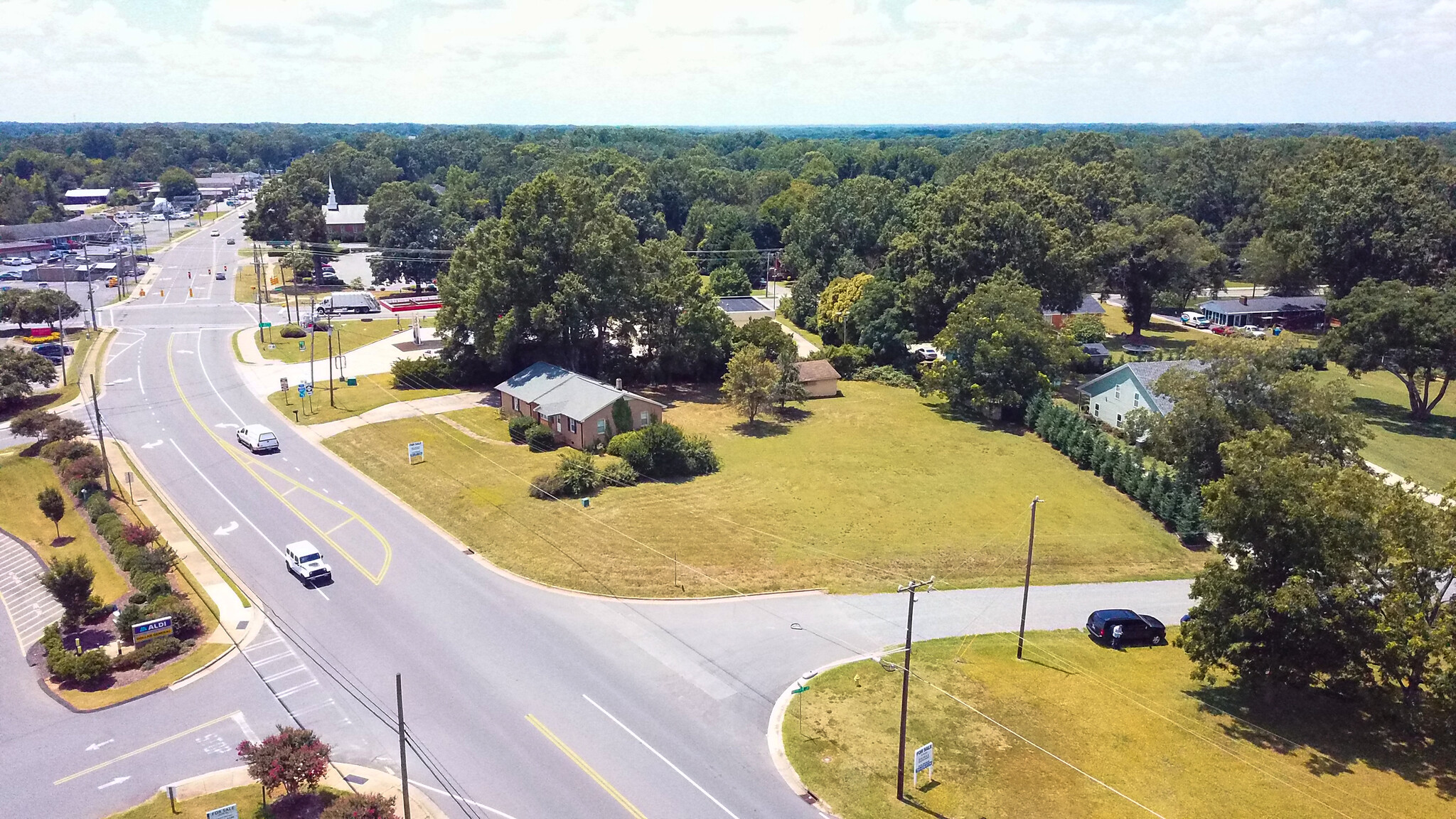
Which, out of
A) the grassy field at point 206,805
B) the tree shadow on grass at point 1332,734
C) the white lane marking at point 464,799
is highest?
the grassy field at point 206,805

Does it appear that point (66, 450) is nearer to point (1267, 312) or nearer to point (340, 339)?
point (340, 339)

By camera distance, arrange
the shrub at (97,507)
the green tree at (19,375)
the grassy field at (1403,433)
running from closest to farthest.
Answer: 1. the shrub at (97,507)
2. the grassy field at (1403,433)
3. the green tree at (19,375)

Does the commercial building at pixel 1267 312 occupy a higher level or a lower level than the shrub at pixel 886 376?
higher

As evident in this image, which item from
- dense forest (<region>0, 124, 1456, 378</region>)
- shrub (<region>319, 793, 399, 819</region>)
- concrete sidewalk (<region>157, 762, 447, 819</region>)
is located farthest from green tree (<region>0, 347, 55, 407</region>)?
shrub (<region>319, 793, 399, 819</region>)

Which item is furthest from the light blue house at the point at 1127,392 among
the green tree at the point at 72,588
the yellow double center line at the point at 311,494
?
the green tree at the point at 72,588

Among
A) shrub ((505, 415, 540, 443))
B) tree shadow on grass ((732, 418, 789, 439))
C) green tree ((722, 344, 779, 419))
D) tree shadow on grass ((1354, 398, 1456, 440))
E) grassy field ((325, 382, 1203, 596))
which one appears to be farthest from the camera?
tree shadow on grass ((1354, 398, 1456, 440))

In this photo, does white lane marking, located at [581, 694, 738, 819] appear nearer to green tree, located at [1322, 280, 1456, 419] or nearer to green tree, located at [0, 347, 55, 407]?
green tree, located at [0, 347, 55, 407]

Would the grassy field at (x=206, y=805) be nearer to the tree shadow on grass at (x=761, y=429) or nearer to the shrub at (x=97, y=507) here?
the shrub at (x=97, y=507)
